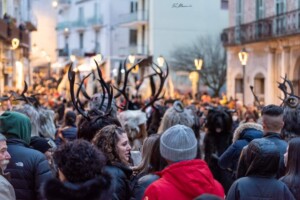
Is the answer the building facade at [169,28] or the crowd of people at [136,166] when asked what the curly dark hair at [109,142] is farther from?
the building facade at [169,28]

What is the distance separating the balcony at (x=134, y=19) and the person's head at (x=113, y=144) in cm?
3790

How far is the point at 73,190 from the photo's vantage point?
3.95 metres

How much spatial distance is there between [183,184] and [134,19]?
1637 inches

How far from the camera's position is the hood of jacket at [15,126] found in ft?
19.2

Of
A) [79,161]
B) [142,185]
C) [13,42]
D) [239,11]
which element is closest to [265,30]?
[239,11]

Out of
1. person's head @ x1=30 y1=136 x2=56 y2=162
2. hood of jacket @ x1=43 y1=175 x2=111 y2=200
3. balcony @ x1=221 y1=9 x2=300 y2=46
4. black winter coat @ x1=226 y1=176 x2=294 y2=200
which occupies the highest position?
balcony @ x1=221 y1=9 x2=300 y2=46

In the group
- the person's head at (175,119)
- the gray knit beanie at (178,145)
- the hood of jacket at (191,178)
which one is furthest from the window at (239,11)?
the hood of jacket at (191,178)

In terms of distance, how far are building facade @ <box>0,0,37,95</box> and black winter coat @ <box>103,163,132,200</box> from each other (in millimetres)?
18072

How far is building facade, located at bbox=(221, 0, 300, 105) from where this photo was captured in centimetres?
2483

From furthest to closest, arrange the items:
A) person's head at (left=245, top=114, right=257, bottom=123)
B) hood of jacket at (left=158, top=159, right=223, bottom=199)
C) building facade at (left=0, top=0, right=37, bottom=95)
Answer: building facade at (left=0, top=0, right=37, bottom=95) < person's head at (left=245, top=114, right=257, bottom=123) < hood of jacket at (left=158, top=159, right=223, bottom=199)

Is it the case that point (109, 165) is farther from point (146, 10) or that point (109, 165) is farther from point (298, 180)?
point (146, 10)

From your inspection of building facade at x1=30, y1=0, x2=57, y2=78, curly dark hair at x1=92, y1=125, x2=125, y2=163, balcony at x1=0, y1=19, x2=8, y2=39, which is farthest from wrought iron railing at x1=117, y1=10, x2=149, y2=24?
curly dark hair at x1=92, y1=125, x2=125, y2=163

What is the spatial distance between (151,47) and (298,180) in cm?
3642

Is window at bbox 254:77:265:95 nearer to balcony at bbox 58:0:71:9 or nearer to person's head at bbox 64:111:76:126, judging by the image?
person's head at bbox 64:111:76:126
